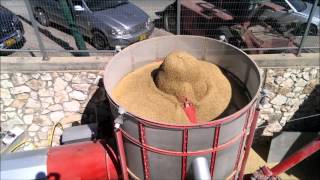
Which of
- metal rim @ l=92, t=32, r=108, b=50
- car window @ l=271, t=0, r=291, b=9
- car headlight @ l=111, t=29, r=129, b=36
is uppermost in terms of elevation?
car window @ l=271, t=0, r=291, b=9

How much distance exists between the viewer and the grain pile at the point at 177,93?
6.26m

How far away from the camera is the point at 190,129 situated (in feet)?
17.3

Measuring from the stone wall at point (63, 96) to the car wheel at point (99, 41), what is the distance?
1.38 m

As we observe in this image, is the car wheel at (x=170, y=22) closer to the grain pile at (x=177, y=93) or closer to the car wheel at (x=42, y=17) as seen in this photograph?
the grain pile at (x=177, y=93)

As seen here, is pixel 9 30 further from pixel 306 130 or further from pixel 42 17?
pixel 306 130

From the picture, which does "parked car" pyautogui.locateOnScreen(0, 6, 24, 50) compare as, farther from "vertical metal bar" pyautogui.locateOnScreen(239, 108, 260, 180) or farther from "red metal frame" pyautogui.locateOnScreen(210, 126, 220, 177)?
"vertical metal bar" pyautogui.locateOnScreen(239, 108, 260, 180)

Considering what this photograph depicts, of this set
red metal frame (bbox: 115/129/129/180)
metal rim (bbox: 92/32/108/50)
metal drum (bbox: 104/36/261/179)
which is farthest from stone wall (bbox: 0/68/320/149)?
red metal frame (bbox: 115/129/129/180)

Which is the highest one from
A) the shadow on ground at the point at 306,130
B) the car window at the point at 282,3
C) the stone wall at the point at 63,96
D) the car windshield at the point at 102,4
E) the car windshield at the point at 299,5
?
the car windshield at the point at 102,4

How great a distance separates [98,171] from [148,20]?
5405 mm

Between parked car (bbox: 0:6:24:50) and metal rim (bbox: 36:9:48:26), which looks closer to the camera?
parked car (bbox: 0:6:24:50)

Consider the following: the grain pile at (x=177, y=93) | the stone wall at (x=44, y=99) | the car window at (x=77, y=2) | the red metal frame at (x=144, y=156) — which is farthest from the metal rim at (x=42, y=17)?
the red metal frame at (x=144, y=156)

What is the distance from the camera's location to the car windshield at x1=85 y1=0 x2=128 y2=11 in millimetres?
10070

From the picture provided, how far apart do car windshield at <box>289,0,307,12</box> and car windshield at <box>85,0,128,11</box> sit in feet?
19.8

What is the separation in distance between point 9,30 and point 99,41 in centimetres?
258
